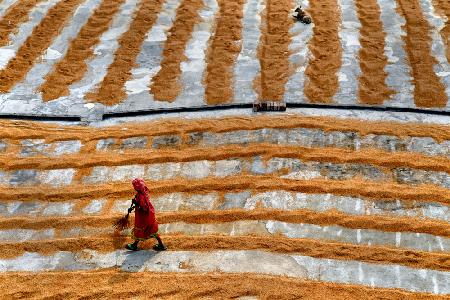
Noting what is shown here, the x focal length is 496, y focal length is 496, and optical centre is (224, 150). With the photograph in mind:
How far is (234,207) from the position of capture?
8820 mm

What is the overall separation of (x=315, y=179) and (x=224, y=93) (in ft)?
12.5

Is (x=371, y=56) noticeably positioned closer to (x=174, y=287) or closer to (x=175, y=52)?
(x=175, y=52)

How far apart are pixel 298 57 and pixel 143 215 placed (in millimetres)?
7547

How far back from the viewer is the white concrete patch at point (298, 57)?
11984mm

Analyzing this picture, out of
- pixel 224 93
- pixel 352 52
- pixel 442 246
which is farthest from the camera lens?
pixel 352 52

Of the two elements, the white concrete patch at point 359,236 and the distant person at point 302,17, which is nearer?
the white concrete patch at point 359,236

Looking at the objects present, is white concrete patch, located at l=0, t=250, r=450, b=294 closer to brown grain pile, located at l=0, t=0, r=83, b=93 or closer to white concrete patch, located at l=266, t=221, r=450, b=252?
white concrete patch, located at l=266, t=221, r=450, b=252

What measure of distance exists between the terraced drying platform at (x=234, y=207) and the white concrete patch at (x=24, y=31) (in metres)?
3.64

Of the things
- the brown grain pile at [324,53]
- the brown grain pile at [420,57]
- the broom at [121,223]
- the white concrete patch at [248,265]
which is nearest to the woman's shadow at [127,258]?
the white concrete patch at [248,265]

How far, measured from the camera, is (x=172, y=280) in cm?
743

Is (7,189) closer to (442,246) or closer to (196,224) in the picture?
(196,224)

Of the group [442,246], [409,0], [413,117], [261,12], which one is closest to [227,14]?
[261,12]

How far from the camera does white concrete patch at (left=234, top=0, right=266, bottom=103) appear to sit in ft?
39.9

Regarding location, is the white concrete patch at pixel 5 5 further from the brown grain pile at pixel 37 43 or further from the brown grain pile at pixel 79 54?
the brown grain pile at pixel 79 54
